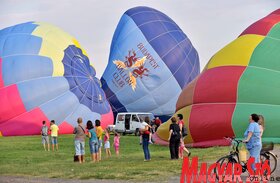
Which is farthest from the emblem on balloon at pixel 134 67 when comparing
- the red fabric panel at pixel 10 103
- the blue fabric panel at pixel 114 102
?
the red fabric panel at pixel 10 103

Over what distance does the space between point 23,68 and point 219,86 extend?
1187 cm

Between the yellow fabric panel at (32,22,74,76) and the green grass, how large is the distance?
25.9 feet

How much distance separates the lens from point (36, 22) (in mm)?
32062

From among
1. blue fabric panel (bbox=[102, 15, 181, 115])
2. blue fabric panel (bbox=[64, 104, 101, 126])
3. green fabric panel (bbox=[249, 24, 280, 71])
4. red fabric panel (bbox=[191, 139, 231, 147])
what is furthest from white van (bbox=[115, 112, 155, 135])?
green fabric panel (bbox=[249, 24, 280, 71])

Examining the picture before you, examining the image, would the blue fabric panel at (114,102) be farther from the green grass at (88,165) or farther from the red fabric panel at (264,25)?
the red fabric panel at (264,25)

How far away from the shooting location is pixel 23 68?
1140 inches

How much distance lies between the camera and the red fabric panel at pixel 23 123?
94.7 feet

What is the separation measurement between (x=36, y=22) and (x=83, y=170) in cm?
1934

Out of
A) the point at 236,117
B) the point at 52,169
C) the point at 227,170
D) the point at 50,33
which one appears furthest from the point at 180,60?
the point at 227,170

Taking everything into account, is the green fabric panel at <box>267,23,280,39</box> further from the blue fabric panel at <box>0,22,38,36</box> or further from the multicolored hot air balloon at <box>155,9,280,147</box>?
the blue fabric panel at <box>0,22,38,36</box>

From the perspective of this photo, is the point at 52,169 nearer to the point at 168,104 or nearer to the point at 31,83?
the point at 31,83

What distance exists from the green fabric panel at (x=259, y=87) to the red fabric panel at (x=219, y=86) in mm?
265

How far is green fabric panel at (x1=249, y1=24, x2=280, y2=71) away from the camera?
2056 cm

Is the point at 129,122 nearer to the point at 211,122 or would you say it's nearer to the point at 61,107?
the point at 61,107
